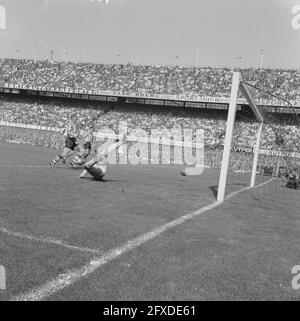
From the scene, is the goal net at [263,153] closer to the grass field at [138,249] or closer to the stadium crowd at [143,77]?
the stadium crowd at [143,77]

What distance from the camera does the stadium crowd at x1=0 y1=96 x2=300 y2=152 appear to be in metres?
35.9

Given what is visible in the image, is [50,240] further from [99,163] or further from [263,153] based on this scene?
[263,153]

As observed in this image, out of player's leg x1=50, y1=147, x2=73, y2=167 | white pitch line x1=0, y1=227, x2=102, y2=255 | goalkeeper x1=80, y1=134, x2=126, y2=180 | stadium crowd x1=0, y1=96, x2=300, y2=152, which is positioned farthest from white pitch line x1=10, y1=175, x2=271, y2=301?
stadium crowd x1=0, y1=96, x2=300, y2=152

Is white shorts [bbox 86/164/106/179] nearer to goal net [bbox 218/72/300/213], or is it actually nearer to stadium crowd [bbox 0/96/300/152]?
goal net [bbox 218/72/300/213]

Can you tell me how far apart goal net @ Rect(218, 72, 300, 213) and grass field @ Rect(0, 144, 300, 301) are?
3007mm

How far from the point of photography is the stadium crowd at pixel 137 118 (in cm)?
3591

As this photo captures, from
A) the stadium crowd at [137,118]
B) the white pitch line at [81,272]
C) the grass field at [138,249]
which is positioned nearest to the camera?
the white pitch line at [81,272]

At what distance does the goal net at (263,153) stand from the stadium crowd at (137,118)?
5.7 inches

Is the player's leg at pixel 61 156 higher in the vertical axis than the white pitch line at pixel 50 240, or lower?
lower

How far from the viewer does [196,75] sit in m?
46.0

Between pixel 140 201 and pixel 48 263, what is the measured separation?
15.8 feet

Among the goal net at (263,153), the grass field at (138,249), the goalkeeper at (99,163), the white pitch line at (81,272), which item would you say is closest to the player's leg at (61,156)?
the goalkeeper at (99,163)
